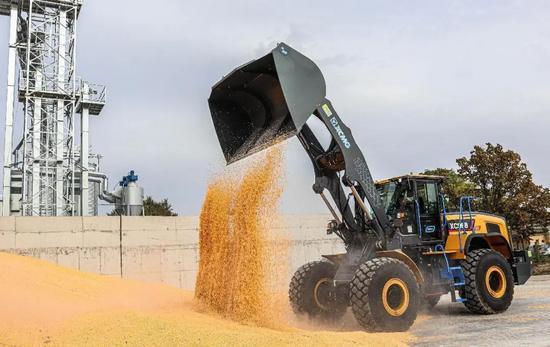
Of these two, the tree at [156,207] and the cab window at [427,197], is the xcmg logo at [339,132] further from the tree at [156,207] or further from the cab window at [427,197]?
the tree at [156,207]

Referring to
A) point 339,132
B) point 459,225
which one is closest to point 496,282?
point 459,225

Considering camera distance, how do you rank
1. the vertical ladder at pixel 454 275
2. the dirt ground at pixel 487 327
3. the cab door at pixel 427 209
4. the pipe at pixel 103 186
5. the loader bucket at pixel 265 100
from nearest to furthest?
1. the dirt ground at pixel 487 327
2. the loader bucket at pixel 265 100
3. the vertical ladder at pixel 454 275
4. the cab door at pixel 427 209
5. the pipe at pixel 103 186

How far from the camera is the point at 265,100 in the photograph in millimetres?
7895

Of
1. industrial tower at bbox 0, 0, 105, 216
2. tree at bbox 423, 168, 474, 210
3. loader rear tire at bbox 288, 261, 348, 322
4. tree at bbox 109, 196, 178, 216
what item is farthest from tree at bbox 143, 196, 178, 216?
loader rear tire at bbox 288, 261, 348, 322

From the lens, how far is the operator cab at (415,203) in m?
8.90

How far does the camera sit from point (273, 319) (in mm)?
7137

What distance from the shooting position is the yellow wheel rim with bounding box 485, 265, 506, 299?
909 centimetres

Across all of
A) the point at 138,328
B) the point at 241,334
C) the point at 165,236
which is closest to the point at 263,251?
the point at 241,334

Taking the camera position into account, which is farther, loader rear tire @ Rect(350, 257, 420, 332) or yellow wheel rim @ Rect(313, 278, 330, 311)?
yellow wheel rim @ Rect(313, 278, 330, 311)

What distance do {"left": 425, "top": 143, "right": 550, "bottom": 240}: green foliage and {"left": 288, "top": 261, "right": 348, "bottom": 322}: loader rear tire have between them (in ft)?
50.6

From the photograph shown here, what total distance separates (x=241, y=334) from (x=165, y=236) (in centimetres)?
861

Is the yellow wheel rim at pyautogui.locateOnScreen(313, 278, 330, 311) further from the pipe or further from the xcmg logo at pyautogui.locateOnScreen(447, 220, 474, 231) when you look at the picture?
the pipe

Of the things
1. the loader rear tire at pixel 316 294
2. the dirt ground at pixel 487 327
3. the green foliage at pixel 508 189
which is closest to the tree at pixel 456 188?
the green foliage at pixel 508 189

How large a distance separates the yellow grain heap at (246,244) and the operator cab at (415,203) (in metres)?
2.59
